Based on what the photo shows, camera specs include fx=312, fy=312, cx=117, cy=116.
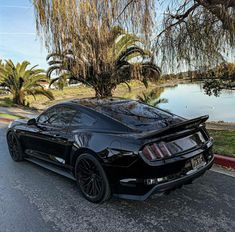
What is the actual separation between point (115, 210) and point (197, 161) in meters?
1.29

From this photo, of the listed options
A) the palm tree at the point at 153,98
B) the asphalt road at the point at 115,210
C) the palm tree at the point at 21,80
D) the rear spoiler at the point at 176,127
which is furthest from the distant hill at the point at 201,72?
the palm tree at the point at 21,80

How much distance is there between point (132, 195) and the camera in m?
3.89

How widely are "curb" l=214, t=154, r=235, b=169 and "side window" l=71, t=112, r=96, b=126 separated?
105 inches

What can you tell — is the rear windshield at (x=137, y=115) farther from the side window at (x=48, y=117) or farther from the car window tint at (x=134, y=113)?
the side window at (x=48, y=117)

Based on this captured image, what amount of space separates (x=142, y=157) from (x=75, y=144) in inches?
49.4

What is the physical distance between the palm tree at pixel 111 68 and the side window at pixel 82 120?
3.99m

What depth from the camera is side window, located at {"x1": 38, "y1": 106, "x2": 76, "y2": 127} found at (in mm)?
5088

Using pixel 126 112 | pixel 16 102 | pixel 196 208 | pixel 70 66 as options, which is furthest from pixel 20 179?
pixel 16 102

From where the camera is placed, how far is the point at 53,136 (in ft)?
16.9

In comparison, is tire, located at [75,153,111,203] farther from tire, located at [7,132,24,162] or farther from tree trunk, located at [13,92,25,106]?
tree trunk, located at [13,92,25,106]

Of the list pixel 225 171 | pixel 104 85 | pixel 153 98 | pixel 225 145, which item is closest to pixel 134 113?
pixel 225 171

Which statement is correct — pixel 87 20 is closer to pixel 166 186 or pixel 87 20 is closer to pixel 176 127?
pixel 176 127

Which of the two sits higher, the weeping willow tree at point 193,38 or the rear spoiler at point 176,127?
the weeping willow tree at point 193,38

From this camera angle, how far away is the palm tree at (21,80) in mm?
23469
